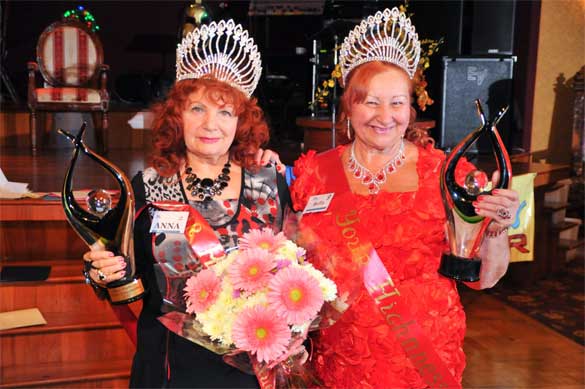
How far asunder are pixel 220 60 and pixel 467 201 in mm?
706

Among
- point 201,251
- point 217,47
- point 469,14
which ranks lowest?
point 201,251

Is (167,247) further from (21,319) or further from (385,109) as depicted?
(21,319)

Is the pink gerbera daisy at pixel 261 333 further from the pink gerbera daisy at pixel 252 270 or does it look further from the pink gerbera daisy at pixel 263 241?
the pink gerbera daisy at pixel 263 241

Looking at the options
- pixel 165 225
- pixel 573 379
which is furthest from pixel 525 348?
pixel 165 225

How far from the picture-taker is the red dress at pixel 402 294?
1.79m

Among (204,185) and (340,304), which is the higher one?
(204,185)

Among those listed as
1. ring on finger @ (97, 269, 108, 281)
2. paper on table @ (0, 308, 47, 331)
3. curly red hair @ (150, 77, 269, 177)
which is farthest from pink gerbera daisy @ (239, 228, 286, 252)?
paper on table @ (0, 308, 47, 331)

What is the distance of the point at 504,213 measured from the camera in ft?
4.72

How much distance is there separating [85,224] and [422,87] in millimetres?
1061

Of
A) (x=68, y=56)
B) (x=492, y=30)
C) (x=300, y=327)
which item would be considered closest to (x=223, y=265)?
(x=300, y=327)

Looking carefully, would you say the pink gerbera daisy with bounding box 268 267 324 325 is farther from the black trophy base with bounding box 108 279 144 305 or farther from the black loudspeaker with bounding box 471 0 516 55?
the black loudspeaker with bounding box 471 0 516 55

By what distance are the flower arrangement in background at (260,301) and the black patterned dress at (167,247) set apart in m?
0.21

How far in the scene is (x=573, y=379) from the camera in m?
3.27

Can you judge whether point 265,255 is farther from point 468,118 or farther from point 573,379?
point 468,118
